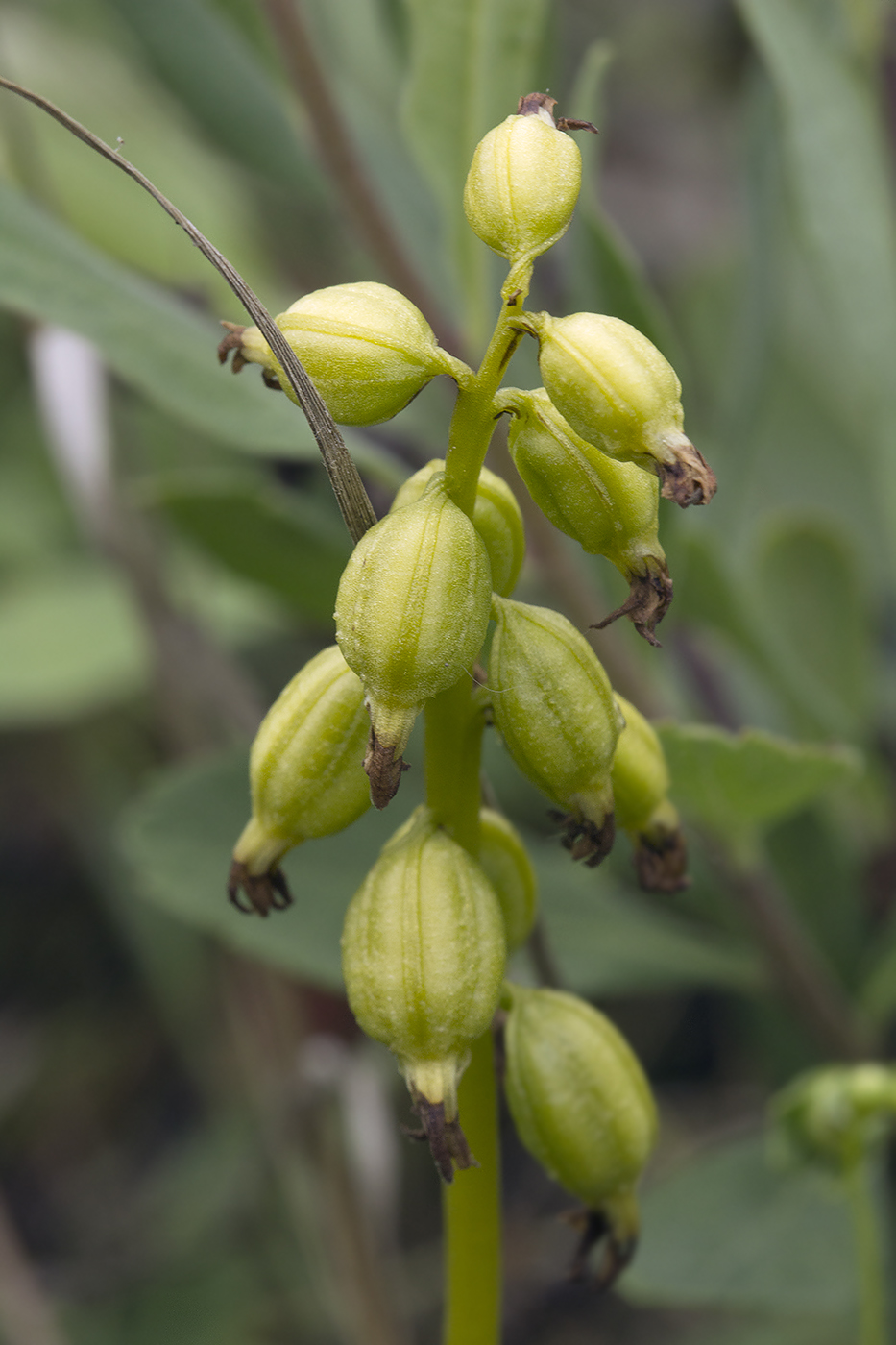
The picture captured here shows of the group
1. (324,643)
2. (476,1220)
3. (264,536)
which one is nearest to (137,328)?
(264,536)

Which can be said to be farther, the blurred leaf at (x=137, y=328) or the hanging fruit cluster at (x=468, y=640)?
the blurred leaf at (x=137, y=328)

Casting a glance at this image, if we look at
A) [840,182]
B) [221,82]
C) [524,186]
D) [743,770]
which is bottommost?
[743,770]

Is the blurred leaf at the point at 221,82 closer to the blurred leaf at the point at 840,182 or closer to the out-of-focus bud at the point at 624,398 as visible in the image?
the blurred leaf at the point at 840,182

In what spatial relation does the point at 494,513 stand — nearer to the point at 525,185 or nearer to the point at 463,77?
the point at 525,185

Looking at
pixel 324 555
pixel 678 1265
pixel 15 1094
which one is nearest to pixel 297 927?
pixel 324 555

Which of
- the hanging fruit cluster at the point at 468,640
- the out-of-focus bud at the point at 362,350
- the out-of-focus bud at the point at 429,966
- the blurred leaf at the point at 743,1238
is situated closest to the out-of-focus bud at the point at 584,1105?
the hanging fruit cluster at the point at 468,640

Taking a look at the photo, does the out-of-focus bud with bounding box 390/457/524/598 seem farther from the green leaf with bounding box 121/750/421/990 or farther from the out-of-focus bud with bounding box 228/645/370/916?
the green leaf with bounding box 121/750/421/990

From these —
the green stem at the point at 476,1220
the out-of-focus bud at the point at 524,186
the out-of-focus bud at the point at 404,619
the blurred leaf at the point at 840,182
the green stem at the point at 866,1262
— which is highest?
the blurred leaf at the point at 840,182

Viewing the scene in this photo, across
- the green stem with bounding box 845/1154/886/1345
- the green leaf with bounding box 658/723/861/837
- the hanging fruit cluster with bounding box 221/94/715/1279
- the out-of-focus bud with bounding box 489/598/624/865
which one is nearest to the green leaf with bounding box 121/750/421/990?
the green leaf with bounding box 658/723/861/837
